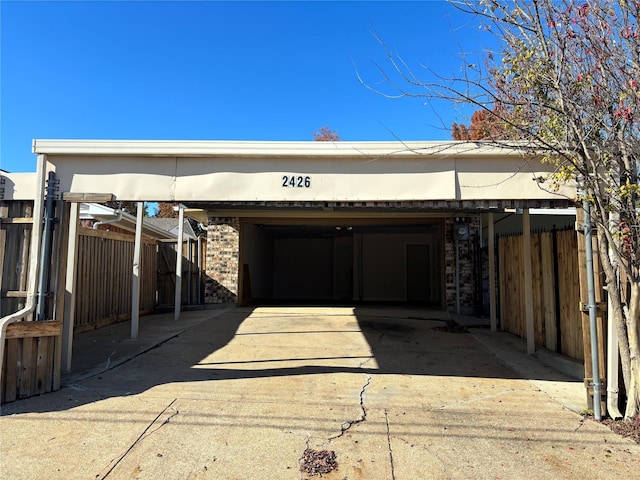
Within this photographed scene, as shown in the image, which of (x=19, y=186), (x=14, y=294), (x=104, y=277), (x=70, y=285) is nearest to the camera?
(x=14, y=294)

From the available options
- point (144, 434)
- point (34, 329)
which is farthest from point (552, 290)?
point (34, 329)

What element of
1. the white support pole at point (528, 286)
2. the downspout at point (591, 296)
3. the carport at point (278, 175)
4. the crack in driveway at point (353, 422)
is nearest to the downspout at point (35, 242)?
the carport at point (278, 175)

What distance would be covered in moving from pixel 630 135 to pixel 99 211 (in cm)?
1041

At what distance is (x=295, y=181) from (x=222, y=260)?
27.2ft

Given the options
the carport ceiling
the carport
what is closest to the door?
the carport ceiling

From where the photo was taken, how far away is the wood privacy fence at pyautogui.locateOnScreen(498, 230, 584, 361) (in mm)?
6039

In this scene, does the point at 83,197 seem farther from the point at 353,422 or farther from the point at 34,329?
the point at 353,422

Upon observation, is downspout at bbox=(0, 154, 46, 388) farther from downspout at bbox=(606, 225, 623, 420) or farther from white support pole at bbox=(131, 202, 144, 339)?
downspout at bbox=(606, 225, 623, 420)

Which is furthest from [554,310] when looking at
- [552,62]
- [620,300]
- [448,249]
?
[448,249]

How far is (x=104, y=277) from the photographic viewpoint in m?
9.41

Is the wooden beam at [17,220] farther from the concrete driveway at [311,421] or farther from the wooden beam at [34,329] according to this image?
the concrete driveway at [311,421]

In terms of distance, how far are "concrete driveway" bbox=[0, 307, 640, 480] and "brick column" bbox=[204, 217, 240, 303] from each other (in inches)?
225

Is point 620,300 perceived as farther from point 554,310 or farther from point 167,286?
point 167,286

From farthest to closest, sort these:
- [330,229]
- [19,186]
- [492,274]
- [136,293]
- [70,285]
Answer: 1. [330,229]
2. [492,274]
3. [136,293]
4. [70,285]
5. [19,186]
